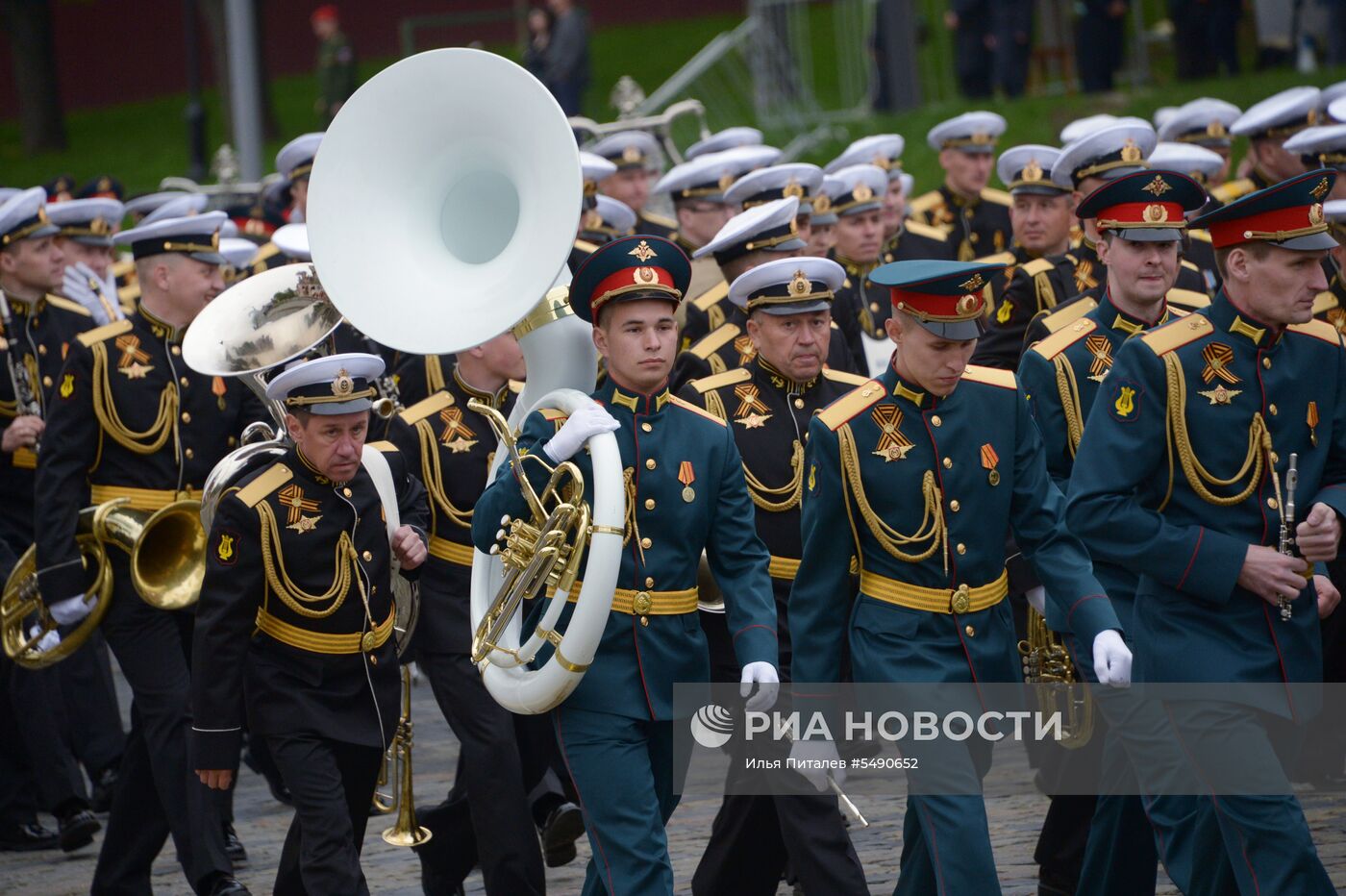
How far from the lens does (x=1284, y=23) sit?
2092 centimetres

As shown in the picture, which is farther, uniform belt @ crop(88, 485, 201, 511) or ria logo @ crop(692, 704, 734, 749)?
uniform belt @ crop(88, 485, 201, 511)

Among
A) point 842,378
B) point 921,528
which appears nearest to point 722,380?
point 842,378

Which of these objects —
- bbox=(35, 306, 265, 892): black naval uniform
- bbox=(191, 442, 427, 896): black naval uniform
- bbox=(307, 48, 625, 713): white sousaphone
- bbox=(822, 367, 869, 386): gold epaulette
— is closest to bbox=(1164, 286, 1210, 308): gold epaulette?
bbox=(822, 367, 869, 386): gold epaulette

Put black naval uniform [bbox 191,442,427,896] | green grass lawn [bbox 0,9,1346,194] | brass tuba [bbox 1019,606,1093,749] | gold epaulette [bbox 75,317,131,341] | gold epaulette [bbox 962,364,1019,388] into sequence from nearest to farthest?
1. gold epaulette [bbox 962,364,1019,388]
2. black naval uniform [bbox 191,442,427,896]
3. brass tuba [bbox 1019,606,1093,749]
4. gold epaulette [bbox 75,317,131,341]
5. green grass lawn [bbox 0,9,1346,194]

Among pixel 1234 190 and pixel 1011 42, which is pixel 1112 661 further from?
Result: pixel 1011 42

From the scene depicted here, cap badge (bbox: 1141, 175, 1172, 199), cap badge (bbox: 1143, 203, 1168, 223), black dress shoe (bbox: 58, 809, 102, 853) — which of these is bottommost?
black dress shoe (bbox: 58, 809, 102, 853)

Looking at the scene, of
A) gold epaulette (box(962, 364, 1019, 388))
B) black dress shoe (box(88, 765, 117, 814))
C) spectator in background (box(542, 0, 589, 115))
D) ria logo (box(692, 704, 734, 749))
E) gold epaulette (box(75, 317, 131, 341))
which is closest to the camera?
gold epaulette (box(962, 364, 1019, 388))

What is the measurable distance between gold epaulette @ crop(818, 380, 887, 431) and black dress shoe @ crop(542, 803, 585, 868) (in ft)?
8.08

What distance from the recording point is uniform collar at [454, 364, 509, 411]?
25.7ft

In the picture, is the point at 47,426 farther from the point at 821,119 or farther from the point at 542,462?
the point at 821,119

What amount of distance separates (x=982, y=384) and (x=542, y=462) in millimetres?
1343

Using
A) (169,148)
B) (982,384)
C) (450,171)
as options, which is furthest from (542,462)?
(169,148)

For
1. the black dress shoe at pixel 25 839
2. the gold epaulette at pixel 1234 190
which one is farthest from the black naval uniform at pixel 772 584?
the gold epaulette at pixel 1234 190

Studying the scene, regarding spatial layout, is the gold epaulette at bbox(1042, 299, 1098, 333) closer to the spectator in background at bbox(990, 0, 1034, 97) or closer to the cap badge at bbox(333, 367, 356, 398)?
the cap badge at bbox(333, 367, 356, 398)
